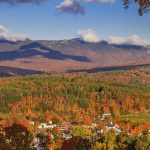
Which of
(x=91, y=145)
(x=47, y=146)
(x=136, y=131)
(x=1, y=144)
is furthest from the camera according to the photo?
(x=136, y=131)

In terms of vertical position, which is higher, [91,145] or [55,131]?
[91,145]

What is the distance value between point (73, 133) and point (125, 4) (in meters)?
151

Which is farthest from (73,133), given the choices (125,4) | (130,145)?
(125,4)

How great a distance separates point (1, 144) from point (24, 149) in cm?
1056

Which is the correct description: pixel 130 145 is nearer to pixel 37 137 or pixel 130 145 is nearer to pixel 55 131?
pixel 37 137

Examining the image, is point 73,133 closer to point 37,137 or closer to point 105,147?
point 37,137

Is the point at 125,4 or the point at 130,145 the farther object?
the point at 130,145

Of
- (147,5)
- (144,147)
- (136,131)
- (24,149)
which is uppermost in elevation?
(147,5)

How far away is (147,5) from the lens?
25766mm

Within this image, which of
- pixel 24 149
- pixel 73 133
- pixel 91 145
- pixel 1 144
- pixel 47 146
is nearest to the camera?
pixel 1 144

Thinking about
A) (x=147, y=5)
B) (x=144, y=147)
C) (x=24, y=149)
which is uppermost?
(x=147, y=5)

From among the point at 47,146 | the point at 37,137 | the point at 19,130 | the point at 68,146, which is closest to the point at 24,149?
the point at 19,130

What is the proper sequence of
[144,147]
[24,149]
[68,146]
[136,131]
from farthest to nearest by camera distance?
[136,131] < [144,147] < [68,146] < [24,149]

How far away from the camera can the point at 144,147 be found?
331ft
